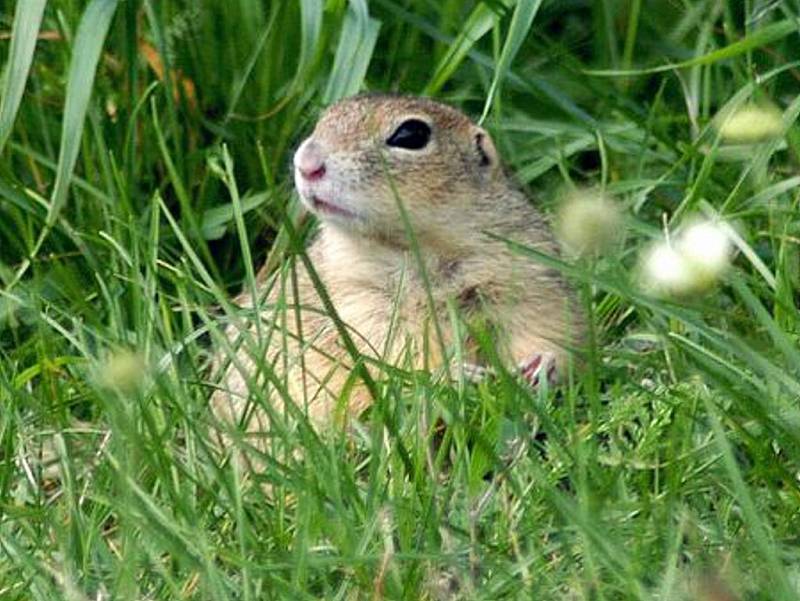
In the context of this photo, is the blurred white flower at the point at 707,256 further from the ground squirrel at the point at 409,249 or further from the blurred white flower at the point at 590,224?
the ground squirrel at the point at 409,249

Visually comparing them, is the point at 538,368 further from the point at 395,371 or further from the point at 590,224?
the point at 590,224

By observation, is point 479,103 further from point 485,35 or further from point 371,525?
point 371,525

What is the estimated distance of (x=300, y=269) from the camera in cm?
471

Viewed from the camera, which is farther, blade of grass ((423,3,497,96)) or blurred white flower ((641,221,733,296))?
blade of grass ((423,3,497,96))

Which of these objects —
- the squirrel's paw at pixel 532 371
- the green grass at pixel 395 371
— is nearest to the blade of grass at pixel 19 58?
the green grass at pixel 395 371

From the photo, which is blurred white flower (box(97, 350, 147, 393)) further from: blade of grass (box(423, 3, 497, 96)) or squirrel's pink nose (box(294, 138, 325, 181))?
blade of grass (box(423, 3, 497, 96))

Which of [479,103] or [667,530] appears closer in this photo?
[667,530]

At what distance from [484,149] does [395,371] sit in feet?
3.88

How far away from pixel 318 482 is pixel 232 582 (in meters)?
0.22

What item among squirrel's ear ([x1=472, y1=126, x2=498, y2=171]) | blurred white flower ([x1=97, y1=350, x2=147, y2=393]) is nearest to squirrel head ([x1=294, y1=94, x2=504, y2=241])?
squirrel's ear ([x1=472, y1=126, x2=498, y2=171])

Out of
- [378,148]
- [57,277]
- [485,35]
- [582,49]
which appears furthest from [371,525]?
[582,49]

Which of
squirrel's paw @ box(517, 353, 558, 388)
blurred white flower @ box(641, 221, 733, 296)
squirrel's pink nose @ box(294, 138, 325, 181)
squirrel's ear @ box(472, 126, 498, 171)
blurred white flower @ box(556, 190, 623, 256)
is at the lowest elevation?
squirrel's paw @ box(517, 353, 558, 388)

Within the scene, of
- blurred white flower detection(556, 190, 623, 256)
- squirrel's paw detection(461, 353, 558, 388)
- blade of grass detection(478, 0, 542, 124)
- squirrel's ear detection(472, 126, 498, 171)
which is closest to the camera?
blurred white flower detection(556, 190, 623, 256)

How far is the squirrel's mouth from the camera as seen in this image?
4.27 m
